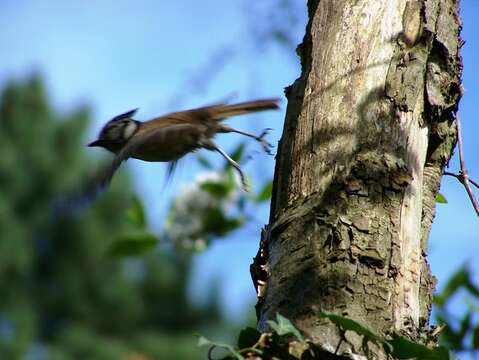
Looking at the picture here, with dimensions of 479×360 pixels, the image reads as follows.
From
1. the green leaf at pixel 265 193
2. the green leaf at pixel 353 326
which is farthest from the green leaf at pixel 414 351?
the green leaf at pixel 265 193

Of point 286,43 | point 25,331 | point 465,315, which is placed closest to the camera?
point 465,315

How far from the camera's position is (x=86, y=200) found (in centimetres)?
348

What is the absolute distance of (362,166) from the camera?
2342mm

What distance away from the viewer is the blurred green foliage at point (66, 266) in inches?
1008

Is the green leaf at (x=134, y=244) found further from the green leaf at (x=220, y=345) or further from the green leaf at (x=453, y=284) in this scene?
the green leaf at (x=220, y=345)

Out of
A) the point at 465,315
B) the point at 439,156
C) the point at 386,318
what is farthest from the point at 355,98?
the point at 465,315

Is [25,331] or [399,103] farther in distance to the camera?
[25,331]

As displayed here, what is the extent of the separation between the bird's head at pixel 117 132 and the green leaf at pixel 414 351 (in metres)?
2.30

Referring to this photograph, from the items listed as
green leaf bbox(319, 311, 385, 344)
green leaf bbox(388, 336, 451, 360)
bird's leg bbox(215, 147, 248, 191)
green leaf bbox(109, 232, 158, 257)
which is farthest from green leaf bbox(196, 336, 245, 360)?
green leaf bbox(109, 232, 158, 257)

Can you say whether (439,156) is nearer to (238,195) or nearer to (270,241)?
(270,241)

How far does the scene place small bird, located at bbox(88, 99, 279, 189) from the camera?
3.79m

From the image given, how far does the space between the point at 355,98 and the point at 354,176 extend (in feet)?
0.78

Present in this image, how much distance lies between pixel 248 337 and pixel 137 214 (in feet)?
7.82

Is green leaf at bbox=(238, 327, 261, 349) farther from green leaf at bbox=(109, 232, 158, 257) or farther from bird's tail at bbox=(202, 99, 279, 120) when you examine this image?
green leaf at bbox=(109, 232, 158, 257)
